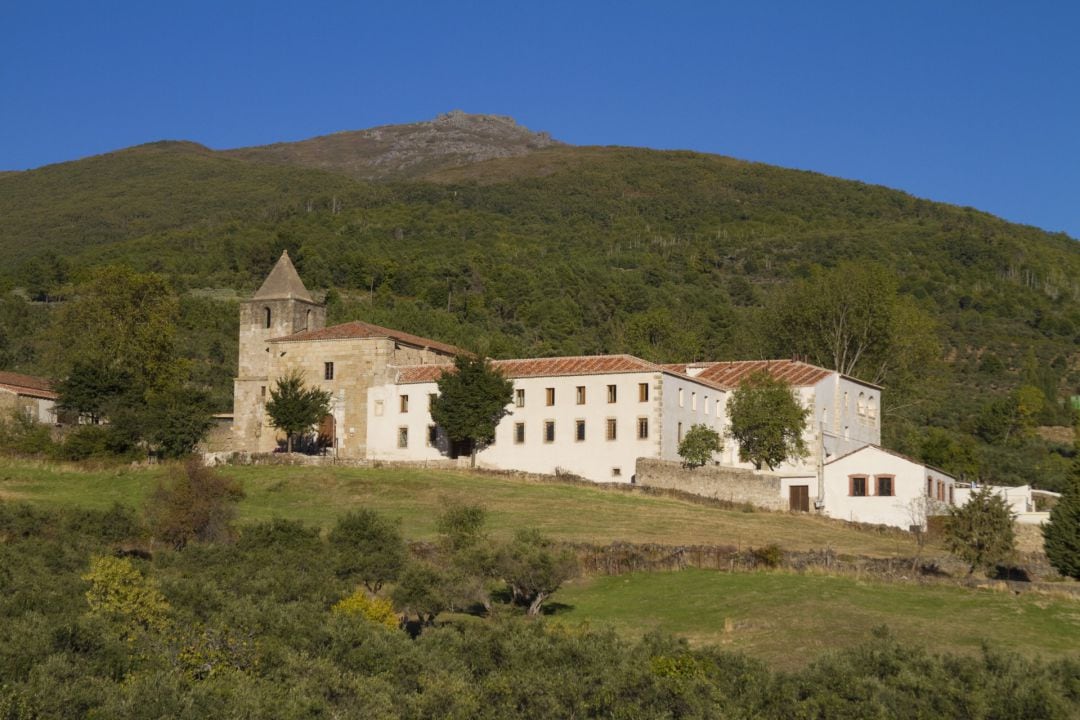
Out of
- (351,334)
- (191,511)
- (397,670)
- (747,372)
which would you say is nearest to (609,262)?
(747,372)

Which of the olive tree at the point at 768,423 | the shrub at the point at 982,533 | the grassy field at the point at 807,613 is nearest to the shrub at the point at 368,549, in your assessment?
the grassy field at the point at 807,613

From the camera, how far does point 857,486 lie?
5256cm

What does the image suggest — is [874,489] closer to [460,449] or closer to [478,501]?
[478,501]

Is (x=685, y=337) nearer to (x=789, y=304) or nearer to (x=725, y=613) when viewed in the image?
(x=789, y=304)

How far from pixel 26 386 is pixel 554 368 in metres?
24.7

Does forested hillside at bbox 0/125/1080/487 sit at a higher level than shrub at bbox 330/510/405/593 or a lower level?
higher

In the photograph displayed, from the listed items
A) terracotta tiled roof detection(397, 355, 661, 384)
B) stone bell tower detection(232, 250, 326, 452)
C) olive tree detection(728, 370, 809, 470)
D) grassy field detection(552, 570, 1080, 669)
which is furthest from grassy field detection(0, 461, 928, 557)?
stone bell tower detection(232, 250, 326, 452)

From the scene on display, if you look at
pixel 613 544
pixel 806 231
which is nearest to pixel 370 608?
pixel 613 544

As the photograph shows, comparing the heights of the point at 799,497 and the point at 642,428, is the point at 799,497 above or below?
below

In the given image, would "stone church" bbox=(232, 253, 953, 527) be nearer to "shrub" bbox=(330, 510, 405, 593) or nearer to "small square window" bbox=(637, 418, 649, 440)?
"small square window" bbox=(637, 418, 649, 440)

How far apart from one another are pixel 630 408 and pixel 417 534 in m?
16.6

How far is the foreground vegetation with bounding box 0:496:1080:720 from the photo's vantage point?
2100cm

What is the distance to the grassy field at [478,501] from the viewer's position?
136 feet

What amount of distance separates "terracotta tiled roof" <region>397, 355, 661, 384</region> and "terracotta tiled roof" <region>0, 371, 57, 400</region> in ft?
55.0
